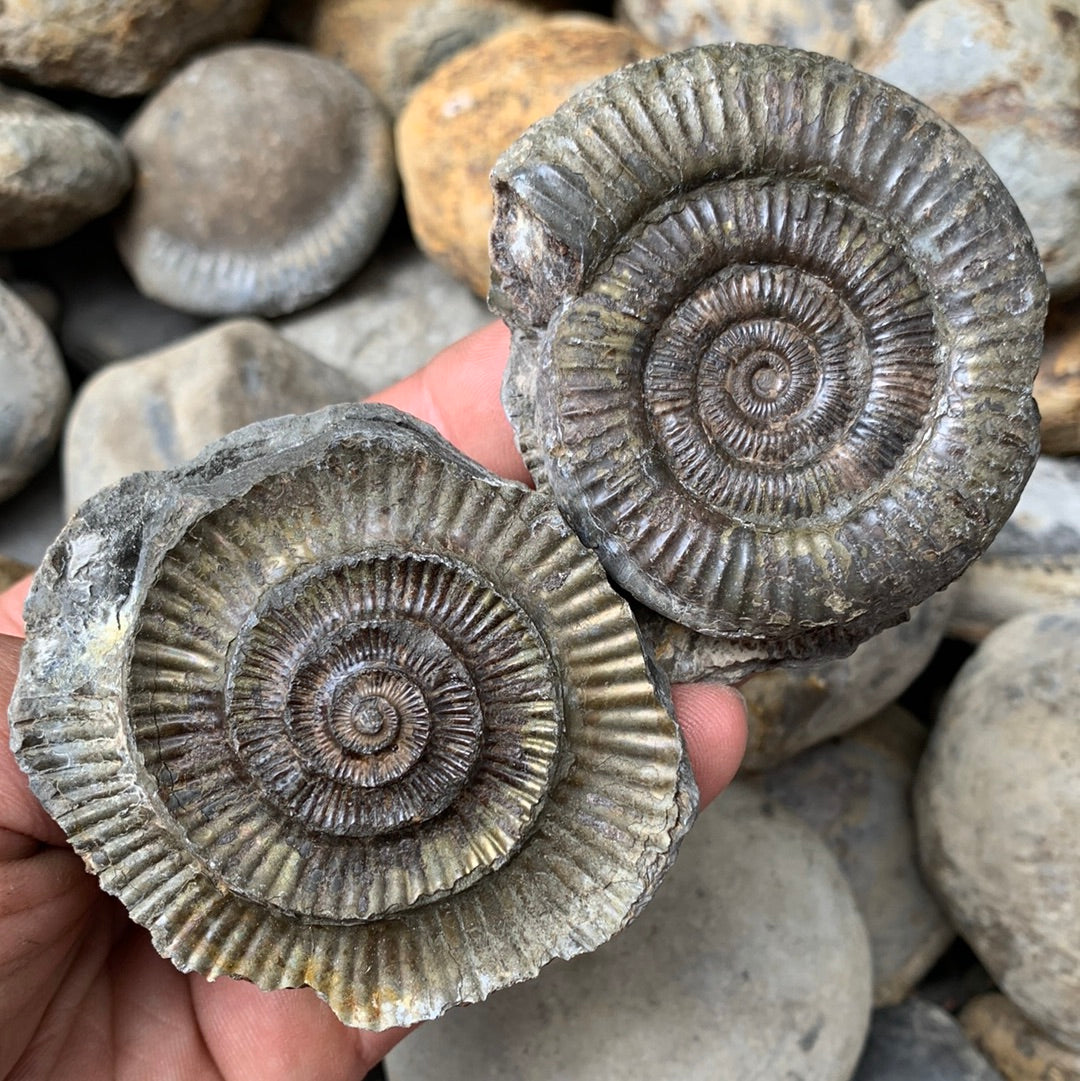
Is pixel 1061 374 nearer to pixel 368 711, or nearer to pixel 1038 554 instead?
pixel 1038 554

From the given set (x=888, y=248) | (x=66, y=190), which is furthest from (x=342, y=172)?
(x=888, y=248)

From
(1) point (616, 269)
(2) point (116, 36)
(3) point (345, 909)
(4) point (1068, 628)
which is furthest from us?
(2) point (116, 36)

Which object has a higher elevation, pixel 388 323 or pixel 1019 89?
pixel 1019 89

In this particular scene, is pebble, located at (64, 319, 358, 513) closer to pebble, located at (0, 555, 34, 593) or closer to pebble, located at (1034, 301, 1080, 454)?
pebble, located at (0, 555, 34, 593)

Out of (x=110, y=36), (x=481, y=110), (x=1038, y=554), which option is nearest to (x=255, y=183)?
(x=110, y=36)

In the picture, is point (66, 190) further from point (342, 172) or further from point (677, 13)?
point (677, 13)

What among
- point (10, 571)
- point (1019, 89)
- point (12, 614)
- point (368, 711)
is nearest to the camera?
point (368, 711)
